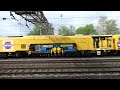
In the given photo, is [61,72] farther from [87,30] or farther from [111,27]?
[111,27]

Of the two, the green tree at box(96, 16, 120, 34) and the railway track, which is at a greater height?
the green tree at box(96, 16, 120, 34)

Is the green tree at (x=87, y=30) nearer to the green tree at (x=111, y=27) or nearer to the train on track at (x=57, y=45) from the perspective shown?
Answer: the green tree at (x=111, y=27)

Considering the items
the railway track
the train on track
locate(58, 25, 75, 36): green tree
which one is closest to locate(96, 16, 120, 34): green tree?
locate(58, 25, 75, 36): green tree

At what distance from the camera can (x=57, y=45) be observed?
1361 inches

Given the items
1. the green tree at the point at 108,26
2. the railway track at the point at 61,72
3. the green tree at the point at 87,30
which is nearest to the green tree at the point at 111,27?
the green tree at the point at 108,26

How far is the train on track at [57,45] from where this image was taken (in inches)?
1356

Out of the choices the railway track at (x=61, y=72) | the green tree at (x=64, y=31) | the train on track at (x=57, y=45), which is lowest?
the railway track at (x=61, y=72)

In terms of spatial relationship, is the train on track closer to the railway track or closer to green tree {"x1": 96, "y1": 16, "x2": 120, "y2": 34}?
the railway track

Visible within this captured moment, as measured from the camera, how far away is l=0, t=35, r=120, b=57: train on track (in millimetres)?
34438

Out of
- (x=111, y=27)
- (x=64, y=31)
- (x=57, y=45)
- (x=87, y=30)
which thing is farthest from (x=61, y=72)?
(x=111, y=27)
